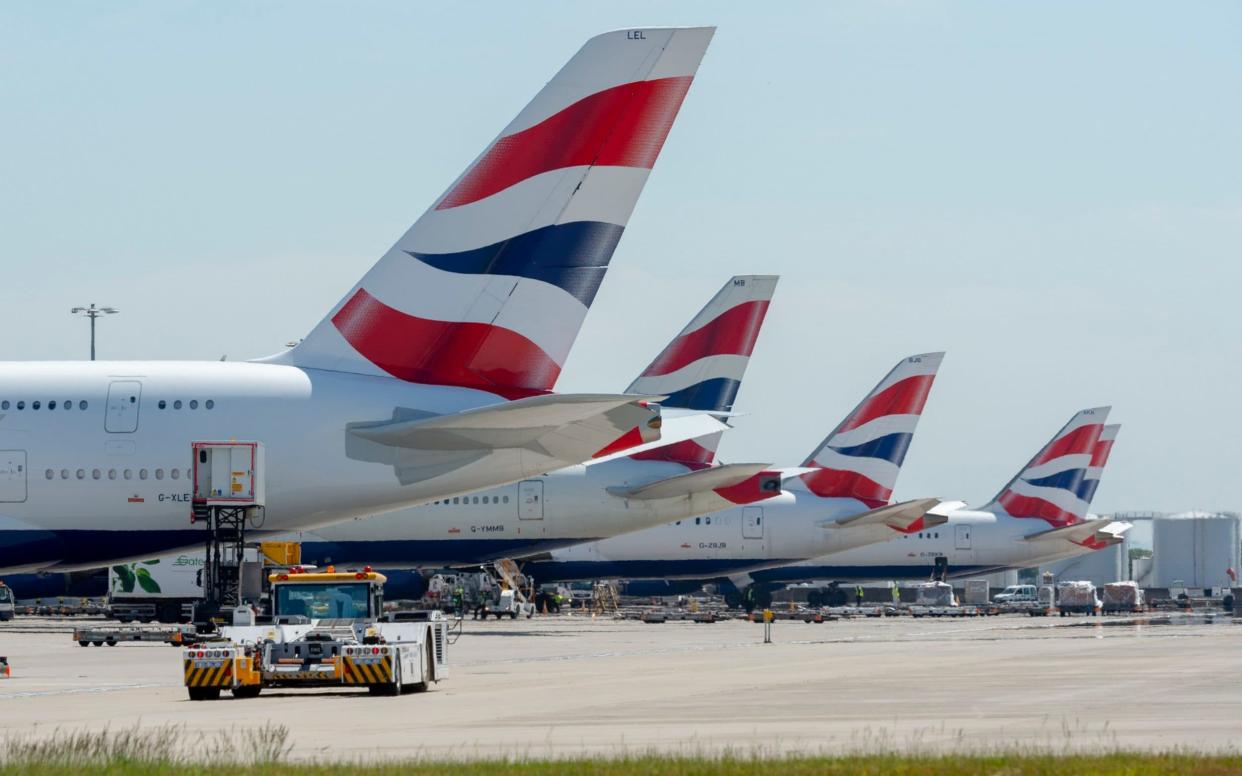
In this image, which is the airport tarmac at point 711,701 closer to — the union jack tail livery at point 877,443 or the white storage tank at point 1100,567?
the union jack tail livery at point 877,443

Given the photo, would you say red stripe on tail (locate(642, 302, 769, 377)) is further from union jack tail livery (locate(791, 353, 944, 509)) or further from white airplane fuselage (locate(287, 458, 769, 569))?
union jack tail livery (locate(791, 353, 944, 509))

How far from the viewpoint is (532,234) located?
32.1 meters

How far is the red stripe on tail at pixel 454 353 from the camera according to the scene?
32500 millimetres

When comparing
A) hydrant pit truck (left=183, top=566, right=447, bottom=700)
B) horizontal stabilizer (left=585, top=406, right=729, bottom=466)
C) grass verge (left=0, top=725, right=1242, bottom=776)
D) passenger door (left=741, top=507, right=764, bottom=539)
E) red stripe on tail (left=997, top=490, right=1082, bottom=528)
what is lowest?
grass verge (left=0, top=725, right=1242, bottom=776)

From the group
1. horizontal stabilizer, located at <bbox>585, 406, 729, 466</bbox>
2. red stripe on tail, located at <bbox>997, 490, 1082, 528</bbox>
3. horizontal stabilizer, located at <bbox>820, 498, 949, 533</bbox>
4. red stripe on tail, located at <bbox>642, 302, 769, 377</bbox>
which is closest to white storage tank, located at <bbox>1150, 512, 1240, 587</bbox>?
red stripe on tail, located at <bbox>997, 490, 1082, 528</bbox>

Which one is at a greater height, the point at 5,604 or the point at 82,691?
the point at 82,691

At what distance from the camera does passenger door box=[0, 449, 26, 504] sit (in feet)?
109

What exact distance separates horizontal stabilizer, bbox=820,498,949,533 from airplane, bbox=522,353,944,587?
0.19 feet

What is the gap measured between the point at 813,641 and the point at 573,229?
23994 millimetres

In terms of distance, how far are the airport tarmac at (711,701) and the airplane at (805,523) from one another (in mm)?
28221

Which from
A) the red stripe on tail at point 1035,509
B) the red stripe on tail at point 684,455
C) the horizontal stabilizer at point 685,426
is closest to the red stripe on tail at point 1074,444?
the red stripe on tail at point 1035,509

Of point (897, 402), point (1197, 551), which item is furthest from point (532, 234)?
point (1197, 551)

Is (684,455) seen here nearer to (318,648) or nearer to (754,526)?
(754,526)

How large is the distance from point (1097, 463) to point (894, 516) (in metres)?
28.8
